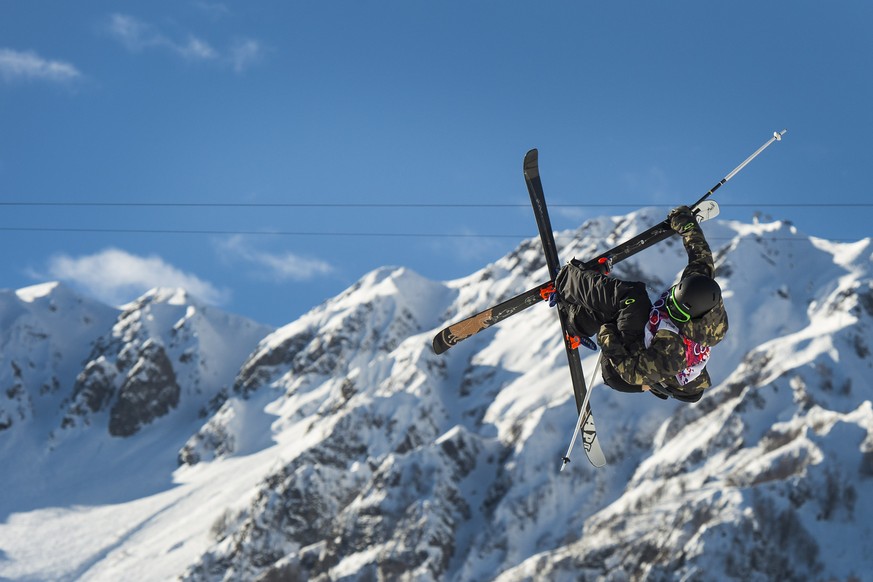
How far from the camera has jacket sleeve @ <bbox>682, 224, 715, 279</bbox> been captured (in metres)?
14.3

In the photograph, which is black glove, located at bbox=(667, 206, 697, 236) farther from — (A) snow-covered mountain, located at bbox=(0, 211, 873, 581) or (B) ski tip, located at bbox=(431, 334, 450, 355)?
(A) snow-covered mountain, located at bbox=(0, 211, 873, 581)

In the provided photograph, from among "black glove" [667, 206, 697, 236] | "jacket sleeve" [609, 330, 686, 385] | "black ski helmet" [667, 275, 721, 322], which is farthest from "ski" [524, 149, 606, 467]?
"black ski helmet" [667, 275, 721, 322]

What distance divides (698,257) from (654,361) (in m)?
1.54

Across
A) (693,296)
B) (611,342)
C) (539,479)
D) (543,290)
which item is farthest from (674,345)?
(539,479)

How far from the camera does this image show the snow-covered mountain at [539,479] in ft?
365

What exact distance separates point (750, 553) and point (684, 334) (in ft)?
328

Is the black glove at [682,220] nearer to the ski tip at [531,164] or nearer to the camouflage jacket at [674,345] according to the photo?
the camouflage jacket at [674,345]

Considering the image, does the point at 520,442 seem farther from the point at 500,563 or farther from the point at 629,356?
the point at 629,356

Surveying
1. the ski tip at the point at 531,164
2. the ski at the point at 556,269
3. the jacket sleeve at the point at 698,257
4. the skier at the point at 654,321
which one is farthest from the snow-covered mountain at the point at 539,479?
the jacket sleeve at the point at 698,257

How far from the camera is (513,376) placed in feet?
593

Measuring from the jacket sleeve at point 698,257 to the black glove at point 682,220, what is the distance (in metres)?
0.15

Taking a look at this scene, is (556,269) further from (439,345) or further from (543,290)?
(439,345)

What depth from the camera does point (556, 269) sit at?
1709cm

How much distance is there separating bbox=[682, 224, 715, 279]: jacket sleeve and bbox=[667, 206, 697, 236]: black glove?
152 mm
